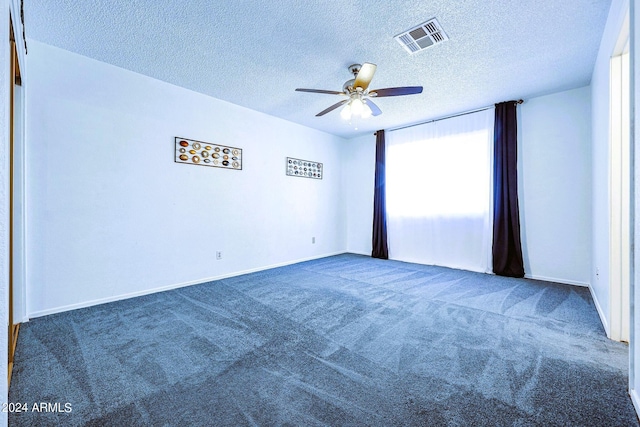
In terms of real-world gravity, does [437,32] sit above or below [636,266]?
above

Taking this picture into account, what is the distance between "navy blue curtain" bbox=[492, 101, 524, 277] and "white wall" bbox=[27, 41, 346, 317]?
3423 millimetres

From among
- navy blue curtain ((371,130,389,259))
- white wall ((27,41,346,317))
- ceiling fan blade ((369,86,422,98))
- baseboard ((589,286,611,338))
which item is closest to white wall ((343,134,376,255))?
navy blue curtain ((371,130,389,259))

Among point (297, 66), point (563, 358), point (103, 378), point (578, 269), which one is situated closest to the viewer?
point (103, 378)

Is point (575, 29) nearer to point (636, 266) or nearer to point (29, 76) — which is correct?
point (636, 266)

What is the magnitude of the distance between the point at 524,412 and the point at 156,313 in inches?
115

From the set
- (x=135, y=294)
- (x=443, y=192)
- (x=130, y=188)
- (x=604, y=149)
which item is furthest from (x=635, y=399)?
(x=130, y=188)

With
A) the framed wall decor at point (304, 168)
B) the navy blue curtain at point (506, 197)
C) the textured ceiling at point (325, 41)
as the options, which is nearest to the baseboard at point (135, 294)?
the framed wall decor at point (304, 168)

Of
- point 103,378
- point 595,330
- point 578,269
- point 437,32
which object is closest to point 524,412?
point 595,330

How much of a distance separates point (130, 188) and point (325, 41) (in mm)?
2661

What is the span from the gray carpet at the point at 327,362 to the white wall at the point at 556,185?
787 millimetres

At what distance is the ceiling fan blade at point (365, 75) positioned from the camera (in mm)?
2441

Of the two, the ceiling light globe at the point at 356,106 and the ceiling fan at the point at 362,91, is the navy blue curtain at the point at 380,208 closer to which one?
the ceiling fan at the point at 362,91

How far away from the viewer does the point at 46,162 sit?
264cm

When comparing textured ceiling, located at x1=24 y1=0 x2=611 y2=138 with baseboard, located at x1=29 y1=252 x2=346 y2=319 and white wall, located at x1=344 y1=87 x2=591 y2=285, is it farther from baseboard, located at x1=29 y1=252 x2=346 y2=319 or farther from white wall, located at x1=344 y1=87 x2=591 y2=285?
baseboard, located at x1=29 y1=252 x2=346 y2=319
